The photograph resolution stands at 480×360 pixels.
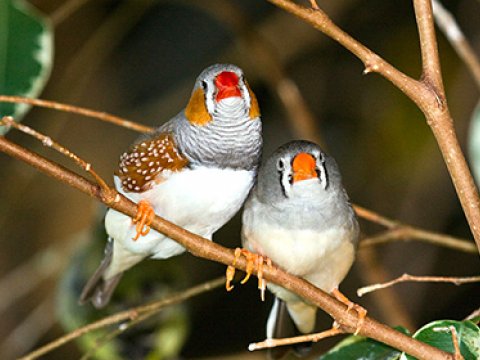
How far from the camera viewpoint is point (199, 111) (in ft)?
6.41

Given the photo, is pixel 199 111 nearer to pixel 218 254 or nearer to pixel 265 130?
pixel 218 254

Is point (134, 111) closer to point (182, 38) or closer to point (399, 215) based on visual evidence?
point (182, 38)

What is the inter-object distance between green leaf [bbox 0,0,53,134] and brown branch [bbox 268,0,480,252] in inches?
31.9

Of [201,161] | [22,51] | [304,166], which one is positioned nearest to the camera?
[304,166]

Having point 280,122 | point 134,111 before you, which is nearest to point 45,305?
point 134,111

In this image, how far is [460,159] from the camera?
1544mm

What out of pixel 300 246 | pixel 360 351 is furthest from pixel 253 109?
pixel 360 351

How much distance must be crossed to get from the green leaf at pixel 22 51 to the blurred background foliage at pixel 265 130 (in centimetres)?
124

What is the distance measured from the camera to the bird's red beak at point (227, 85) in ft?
6.03

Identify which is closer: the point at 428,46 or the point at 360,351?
the point at 428,46

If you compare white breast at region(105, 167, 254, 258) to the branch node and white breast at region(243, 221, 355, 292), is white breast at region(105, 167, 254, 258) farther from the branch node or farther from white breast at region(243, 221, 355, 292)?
the branch node

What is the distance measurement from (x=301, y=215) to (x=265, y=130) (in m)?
1.97

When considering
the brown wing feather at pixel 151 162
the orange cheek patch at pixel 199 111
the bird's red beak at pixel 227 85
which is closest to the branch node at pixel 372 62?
the bird's red beak at pixel 227 85

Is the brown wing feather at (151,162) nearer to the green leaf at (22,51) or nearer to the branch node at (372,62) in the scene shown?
the green leaf at (22,51)
